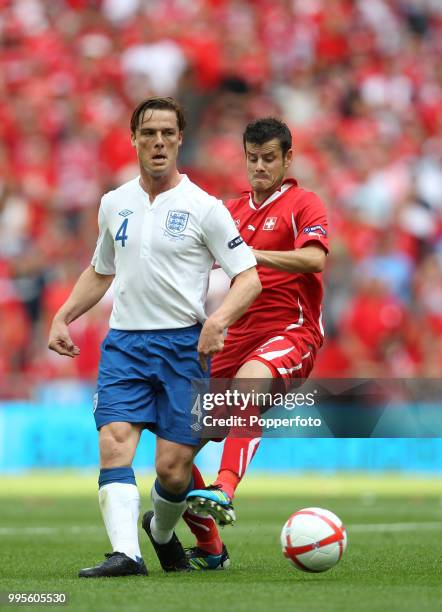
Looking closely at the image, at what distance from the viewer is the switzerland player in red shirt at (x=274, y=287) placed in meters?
7.77

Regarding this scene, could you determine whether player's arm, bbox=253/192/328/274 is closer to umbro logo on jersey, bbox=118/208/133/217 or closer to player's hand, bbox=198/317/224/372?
umbro logo on jersey, bbox=118/208/133/217

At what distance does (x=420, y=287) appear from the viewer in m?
17.9

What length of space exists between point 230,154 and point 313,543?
12706mm

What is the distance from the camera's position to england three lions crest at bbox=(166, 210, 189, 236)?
7.08m

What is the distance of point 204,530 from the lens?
7.91m

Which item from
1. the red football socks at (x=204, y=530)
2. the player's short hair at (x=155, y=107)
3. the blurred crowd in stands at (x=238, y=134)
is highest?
the blurred crowd in stands at (x=238, y=134)

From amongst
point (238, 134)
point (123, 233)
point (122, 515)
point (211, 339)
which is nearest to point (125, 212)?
point (123, 233)

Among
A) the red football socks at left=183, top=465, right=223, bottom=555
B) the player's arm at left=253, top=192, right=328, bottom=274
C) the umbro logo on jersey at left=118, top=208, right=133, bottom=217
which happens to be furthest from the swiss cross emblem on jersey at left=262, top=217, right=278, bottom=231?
the red football socks at left=183, top=465, right=223, bottom=555

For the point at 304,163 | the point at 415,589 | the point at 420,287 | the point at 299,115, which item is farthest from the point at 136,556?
the point at 299,115

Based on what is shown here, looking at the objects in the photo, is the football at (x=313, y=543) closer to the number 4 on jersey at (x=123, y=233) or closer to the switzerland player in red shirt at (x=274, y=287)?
the switzerland player in red shirt at (x=274, y=287)

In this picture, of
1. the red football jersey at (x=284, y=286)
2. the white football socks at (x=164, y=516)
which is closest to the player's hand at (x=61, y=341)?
the white football socks at (x=164, y=516)

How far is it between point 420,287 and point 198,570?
34.8 feet

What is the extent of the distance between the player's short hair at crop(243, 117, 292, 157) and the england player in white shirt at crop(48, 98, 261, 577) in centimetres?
84

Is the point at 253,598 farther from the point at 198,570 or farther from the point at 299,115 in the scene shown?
the point at 299,115
